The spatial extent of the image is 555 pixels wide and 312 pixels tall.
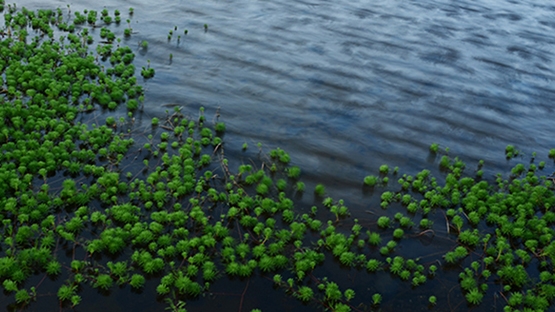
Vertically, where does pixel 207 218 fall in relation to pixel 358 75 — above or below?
below

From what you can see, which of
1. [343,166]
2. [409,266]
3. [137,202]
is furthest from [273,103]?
[409,266]

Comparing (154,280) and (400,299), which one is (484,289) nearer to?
(400,299)

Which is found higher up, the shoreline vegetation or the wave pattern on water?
the wave pattern on water

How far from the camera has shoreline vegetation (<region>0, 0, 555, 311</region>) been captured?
27.7ft

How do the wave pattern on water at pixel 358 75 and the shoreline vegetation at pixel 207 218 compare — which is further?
the wave pattern on water at pixel 358 75

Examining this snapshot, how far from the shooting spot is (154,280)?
8.40 meters

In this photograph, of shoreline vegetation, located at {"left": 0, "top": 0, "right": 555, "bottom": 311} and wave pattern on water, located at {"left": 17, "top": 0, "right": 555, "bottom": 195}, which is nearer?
shoreline vegetation, located at {"left": 0, "top": 0, "right": 555, "bottom": 311}

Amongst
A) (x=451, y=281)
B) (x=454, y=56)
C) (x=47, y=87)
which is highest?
(x=454, y=56)

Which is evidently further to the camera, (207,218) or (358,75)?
(358,75)

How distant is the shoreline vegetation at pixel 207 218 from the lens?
332 inches

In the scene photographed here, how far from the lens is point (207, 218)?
9.50 m

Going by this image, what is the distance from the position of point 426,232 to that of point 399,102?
5870mm

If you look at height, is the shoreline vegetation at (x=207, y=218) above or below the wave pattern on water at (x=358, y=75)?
below

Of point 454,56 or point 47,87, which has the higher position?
point 454,56
